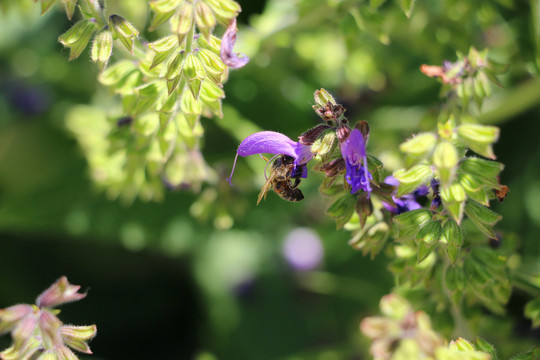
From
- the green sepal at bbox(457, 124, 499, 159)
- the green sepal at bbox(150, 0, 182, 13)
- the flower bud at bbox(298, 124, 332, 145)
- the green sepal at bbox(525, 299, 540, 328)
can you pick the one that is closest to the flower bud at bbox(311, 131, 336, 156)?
the flower bud at bbox(298, 124, 332, 145)

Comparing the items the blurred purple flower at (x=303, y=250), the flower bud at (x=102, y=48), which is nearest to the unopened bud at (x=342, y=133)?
the flower bud at (x=102, y=48)

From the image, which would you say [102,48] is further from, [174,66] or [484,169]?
[484,169]

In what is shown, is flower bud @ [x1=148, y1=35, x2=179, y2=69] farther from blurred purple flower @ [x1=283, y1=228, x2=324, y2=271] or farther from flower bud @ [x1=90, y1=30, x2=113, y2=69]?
blurred purple flower @ [x1=283, y1=228, x2=324, y2=271]

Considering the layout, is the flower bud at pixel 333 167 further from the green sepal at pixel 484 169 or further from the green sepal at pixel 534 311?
the green sepal at pixel 534 311

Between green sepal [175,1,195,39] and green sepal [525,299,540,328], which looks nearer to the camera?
green sepal [175,1,195,39]

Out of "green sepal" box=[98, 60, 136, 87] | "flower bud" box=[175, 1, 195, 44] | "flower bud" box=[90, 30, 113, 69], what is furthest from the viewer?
"green sepal" box=[98, 60, 136, 87]
